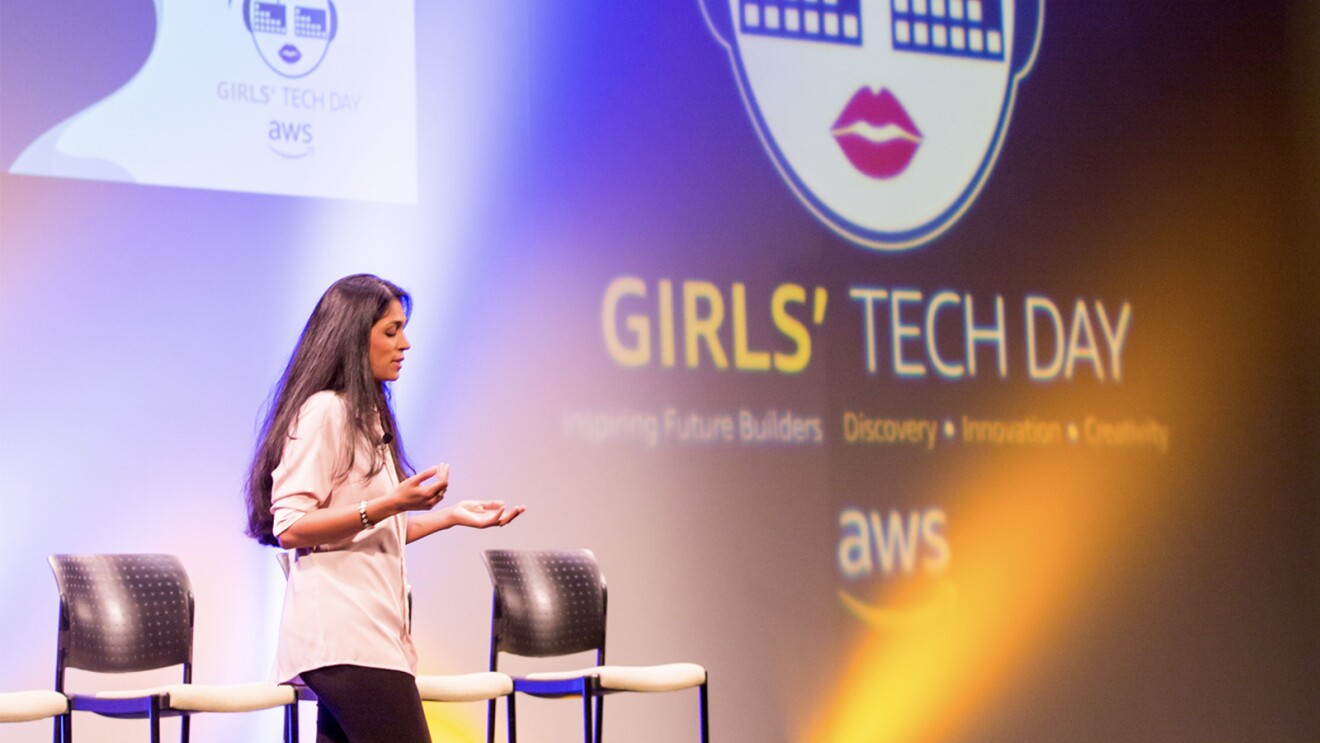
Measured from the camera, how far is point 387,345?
224 cm

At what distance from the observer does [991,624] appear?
508 cm

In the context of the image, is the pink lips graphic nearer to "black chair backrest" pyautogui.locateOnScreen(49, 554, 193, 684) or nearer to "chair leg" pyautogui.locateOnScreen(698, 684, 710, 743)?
"chair leg" pyautogui.locateOnScreen(698, 684, 710, 743)

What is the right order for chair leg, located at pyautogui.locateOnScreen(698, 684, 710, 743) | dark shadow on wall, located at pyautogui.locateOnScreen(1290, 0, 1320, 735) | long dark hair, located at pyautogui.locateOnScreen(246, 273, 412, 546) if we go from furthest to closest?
dark shadow on wall, located at pyautogui.locateOnScreen(1290, 0, 1320, 735), chair leg, located at pyautogui.locateOnScreen(698, 684, 710, 743), long dark hair, located at pyautogui.locateOnScreen(246, 273, 412, 546)

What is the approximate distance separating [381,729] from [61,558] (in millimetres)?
1764

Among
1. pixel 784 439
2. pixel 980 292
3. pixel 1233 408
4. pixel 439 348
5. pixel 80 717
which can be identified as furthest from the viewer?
pixel 1233 408

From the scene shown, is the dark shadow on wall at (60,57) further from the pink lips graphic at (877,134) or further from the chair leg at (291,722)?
the pink lips graphic at (877,134)

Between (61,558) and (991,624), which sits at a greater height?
(61,558)

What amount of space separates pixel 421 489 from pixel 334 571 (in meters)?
0.21

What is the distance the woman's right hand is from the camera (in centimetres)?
201

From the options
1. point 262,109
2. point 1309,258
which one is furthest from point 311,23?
point 1309,258

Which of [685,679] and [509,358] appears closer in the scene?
[685,679]

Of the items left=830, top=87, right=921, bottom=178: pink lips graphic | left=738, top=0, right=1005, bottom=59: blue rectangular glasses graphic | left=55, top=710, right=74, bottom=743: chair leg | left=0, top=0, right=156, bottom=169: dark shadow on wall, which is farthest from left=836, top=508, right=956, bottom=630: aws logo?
left=0, top=0, right=156, bottom=169: dark shadow on wall

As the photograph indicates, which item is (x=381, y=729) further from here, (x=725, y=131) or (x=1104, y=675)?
(x=1104, y=675)

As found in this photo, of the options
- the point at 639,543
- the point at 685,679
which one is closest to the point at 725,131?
the point at 639,543
